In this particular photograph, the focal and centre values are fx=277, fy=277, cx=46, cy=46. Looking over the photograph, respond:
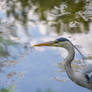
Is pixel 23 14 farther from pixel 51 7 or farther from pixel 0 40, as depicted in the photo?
pixel 0 40

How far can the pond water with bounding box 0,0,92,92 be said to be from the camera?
11.1 ft

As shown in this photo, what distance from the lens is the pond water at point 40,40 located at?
339 centimetres

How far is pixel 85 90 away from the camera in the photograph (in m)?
3.19

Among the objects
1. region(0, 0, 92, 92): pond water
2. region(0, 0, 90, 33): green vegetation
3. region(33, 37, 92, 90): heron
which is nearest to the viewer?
region(33, 37, 92, 90): heron

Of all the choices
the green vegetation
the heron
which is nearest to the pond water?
the green vegetation

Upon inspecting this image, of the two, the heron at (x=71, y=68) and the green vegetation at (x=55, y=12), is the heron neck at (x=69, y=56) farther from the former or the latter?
the green vegetation at (x=55, y=12)

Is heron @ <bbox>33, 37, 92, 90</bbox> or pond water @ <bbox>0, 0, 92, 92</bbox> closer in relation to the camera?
heron @ <bbox>33, 37, 92, 90</bbox>

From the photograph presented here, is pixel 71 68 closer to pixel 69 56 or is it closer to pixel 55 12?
pixel 69 56

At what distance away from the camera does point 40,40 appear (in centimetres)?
440

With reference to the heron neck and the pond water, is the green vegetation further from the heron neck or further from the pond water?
the heron neck

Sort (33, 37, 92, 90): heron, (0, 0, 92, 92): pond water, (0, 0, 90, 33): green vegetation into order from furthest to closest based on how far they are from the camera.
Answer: (0, 0, 90, 33): green vegetation
(0, 0, 92, 92): pond water
(33, 37, 92, 90): heron

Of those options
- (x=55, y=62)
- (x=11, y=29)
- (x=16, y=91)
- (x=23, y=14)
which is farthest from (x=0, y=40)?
(x=23, y=14)

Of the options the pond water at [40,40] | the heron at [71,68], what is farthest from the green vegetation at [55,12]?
the heron at [71,68]

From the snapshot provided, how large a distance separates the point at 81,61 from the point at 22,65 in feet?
2.65
